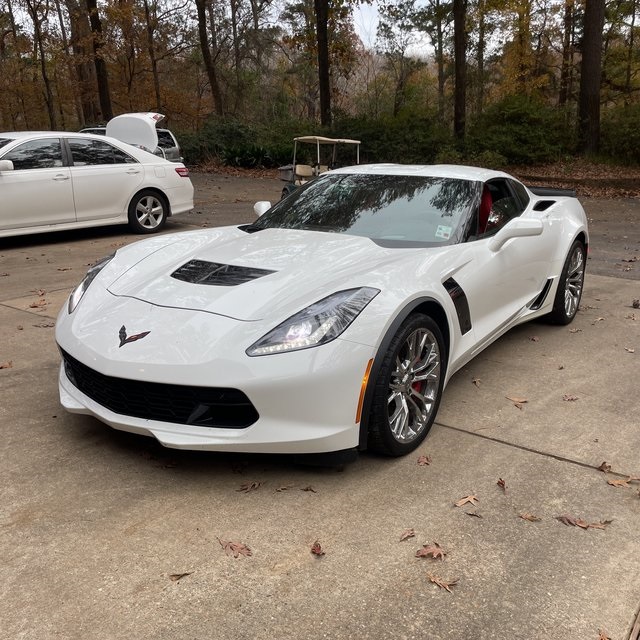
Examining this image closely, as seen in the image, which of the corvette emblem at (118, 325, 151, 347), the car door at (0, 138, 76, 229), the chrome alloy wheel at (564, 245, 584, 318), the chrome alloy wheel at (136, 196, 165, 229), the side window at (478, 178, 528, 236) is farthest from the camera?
the chrome alloy wheel at (136, 196, 165, 229)

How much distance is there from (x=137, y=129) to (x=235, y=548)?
11398 millimetres

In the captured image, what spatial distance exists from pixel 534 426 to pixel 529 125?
18.5 meters

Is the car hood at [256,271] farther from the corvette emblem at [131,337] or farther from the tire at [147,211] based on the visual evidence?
the tire at [147,211]

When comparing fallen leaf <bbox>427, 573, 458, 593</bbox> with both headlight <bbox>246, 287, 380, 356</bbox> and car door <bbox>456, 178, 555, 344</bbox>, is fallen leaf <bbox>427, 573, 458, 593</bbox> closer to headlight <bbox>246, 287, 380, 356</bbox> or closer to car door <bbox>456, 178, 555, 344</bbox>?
headlight <bbox>246, 287, 380, 356</bbox>

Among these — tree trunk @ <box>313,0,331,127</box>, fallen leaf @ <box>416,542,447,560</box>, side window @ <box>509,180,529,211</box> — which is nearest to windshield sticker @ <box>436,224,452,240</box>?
side window @ <box>509,180,529,211</box>

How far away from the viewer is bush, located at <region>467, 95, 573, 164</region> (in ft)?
63.9

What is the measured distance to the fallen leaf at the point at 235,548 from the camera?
8.06 feet

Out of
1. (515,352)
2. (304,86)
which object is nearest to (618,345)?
(515,352)

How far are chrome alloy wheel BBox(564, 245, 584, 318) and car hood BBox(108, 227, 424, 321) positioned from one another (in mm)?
2290

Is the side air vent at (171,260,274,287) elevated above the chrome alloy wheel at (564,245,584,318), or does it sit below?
above

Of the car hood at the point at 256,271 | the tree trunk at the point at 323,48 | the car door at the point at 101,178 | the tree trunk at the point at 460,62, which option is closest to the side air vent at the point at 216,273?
the car hood at the point at 256,271

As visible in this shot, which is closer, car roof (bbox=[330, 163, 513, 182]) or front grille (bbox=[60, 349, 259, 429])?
front grille (bbox=[60, 349, 259, 429])

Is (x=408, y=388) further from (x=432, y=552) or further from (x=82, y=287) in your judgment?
(x=82, y=287)

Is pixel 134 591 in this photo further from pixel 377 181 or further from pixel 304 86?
pixel 304 86
